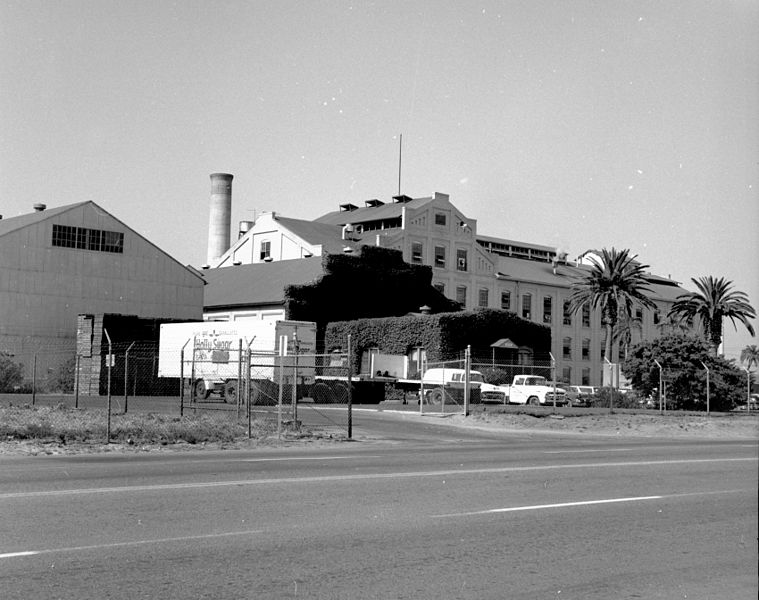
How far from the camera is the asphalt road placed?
7.27 meters

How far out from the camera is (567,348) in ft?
301

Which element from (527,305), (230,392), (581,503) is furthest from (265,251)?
(581,503)

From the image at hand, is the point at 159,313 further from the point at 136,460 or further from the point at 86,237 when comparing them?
the point at 136,460

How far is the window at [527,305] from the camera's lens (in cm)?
8881

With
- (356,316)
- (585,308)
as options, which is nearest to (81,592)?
(356,316)

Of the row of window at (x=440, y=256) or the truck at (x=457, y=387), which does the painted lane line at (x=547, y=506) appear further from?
the row of window at (x=440, y=256)

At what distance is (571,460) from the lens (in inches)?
722

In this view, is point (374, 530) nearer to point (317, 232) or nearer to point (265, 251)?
point (317, 232)

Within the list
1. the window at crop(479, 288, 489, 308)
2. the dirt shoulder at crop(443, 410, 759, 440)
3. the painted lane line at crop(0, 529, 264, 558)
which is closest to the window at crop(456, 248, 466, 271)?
the window at crop(479, 288, 489, 308)

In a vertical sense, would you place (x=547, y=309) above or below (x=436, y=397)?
above

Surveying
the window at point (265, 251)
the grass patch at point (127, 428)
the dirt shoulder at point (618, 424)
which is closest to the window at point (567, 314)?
the window at point (265, 251)

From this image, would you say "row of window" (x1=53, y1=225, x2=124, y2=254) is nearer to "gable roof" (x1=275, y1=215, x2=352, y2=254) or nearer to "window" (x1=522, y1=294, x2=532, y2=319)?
"gable roof" (x1=275, y1=215, x2=352, y2=254)

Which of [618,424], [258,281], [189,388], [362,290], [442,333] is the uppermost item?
[258,281]

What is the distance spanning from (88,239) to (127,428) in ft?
126
